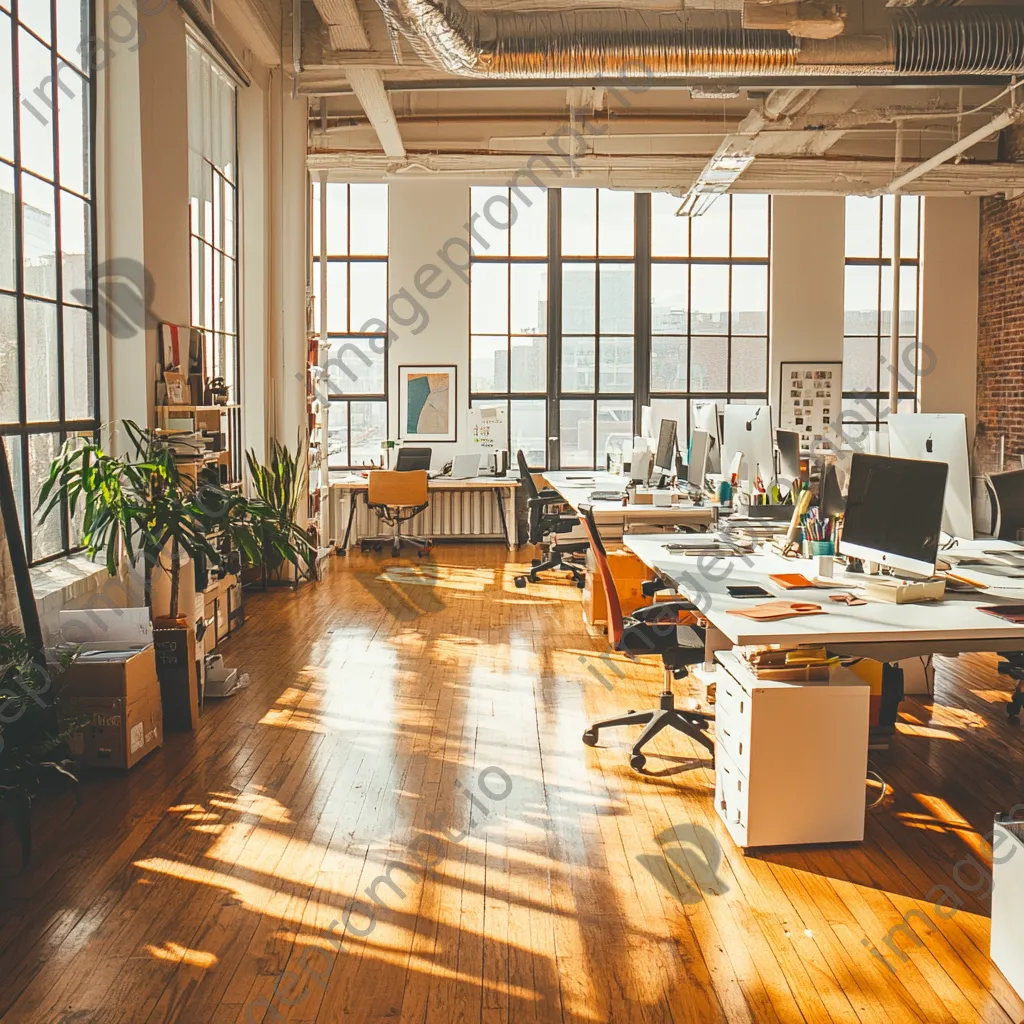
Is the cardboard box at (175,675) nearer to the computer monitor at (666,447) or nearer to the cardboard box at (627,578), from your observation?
the cardboard box at (627,578)

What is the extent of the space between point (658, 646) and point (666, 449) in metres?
3.97

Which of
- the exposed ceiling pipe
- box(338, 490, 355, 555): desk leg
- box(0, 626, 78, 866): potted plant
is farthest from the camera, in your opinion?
box(338, 490, 355, 555): desk leg

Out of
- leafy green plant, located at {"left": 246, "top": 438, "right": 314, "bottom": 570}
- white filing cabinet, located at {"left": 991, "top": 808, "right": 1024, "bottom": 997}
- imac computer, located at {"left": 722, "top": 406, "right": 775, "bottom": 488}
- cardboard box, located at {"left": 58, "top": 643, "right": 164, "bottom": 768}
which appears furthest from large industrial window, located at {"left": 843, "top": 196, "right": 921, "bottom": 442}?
white filing cabinet, located at {"left": 991, "top": 808, "right": 1024, "bottom": 997}

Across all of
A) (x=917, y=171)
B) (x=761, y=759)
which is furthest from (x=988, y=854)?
(x=917, y=171)

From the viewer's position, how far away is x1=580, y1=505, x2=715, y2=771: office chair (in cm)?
431

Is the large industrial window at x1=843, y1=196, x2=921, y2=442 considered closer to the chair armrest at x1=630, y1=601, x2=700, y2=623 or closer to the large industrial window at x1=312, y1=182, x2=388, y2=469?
the large industrial window at x1=312, y1=182, x2=388, y2=469

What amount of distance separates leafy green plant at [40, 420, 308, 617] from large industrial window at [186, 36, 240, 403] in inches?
89.6

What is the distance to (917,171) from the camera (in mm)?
8984

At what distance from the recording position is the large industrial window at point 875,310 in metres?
11.6

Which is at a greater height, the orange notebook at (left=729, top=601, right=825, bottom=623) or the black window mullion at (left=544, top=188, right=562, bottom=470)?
the black window mullion at (left=544, top=188, right=562, bottom=470)

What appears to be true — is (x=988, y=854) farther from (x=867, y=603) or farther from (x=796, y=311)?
(x=796, y=311)

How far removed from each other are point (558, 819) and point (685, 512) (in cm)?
344

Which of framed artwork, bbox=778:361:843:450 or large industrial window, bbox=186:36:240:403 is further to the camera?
framed artwork, bbox=778:361:843:450

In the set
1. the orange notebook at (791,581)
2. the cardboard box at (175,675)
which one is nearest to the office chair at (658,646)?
the orange notebook at (791,581)
